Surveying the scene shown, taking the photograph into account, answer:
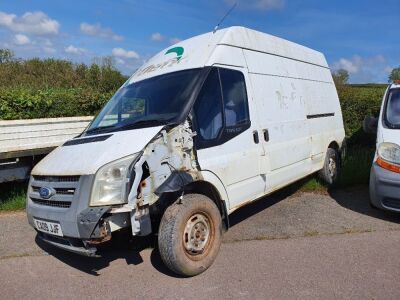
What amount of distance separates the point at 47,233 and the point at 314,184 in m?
5.16

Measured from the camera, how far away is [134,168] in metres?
3.80

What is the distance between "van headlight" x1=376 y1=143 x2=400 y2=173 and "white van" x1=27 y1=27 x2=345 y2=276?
1.14 m

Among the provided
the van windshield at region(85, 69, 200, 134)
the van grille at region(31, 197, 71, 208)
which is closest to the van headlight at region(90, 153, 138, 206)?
→ the van grille at region(31, 197, 71, 208)

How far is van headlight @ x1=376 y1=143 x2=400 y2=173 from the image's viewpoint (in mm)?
5598

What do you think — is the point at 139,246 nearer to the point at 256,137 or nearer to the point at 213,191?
the point at 213,191

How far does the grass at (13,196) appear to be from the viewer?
7.17 meters

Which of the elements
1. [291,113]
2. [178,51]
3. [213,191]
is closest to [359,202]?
[291,113]

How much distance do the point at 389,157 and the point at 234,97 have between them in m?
2.42

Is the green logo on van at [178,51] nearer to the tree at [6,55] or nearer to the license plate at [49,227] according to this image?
the license plate at [49,227]

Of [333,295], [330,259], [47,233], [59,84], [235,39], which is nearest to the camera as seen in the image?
[333,295]

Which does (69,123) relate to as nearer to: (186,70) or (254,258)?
(186,70)

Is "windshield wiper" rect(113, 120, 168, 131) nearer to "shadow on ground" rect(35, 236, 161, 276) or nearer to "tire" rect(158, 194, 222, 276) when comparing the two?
"tire" rect(158, 194, 222, 276)

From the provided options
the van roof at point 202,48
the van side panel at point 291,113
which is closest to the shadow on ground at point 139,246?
the van side panel at point 291,113

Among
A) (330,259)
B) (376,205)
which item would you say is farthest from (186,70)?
(376,205)
